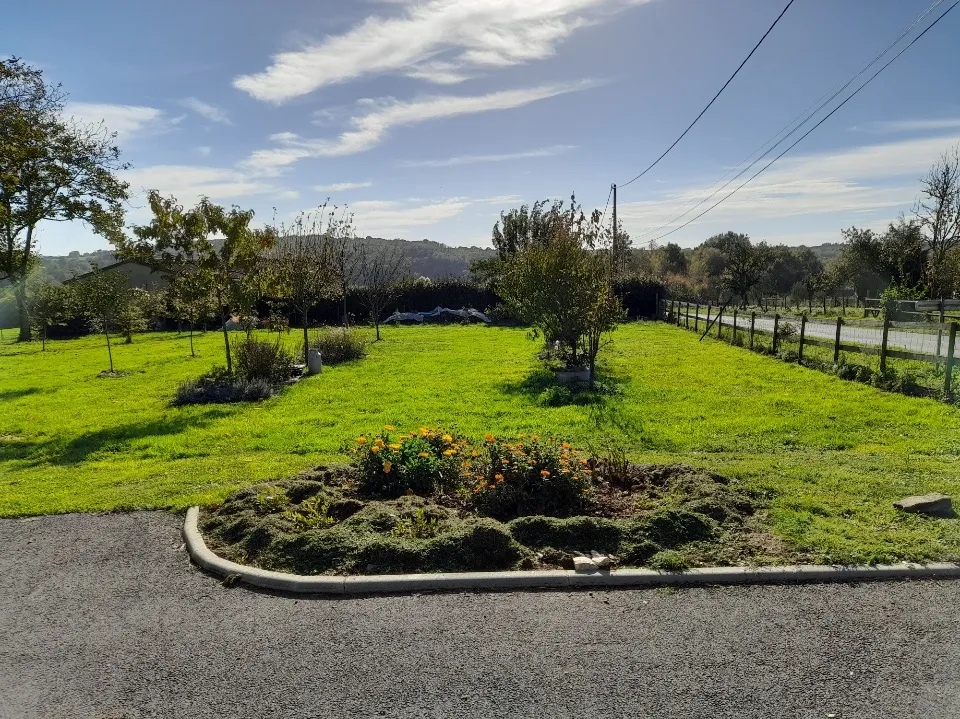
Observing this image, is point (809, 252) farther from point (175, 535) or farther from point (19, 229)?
point (175, 535)

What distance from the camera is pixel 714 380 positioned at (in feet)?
44.1

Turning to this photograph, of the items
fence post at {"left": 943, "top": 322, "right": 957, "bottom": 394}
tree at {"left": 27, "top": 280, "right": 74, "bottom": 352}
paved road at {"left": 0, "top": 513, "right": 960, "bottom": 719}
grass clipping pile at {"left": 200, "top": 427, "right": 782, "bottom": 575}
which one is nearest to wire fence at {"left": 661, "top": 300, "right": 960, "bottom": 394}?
fence post at {"left": 943, "top": 322, "right": 957, "bottom": 394}

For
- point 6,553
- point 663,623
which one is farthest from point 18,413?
point 663,623

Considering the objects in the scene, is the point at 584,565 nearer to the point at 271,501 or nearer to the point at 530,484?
the point at 530,484

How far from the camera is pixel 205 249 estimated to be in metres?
13.6

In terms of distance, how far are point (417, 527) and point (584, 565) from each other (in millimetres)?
1412

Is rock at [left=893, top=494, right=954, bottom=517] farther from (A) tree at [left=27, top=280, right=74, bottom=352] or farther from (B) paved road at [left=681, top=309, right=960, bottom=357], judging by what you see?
(A) tree at [left=27, top=280, right=74, bottom=352]

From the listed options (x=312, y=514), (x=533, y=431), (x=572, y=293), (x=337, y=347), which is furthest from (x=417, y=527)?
(x=337, y=347)

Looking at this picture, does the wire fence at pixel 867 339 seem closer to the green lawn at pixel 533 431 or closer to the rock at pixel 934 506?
the green lawn at pixel 533 431

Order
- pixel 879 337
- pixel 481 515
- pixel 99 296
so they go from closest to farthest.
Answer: pixel 481 515, pixel 99 296, pixel 879 337

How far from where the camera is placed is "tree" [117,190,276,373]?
13.4m

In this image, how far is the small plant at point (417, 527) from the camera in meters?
5.16

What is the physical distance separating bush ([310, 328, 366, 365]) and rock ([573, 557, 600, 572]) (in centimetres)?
1460

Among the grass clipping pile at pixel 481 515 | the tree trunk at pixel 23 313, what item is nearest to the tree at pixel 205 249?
the grass clipping pile at pixel 481 515
